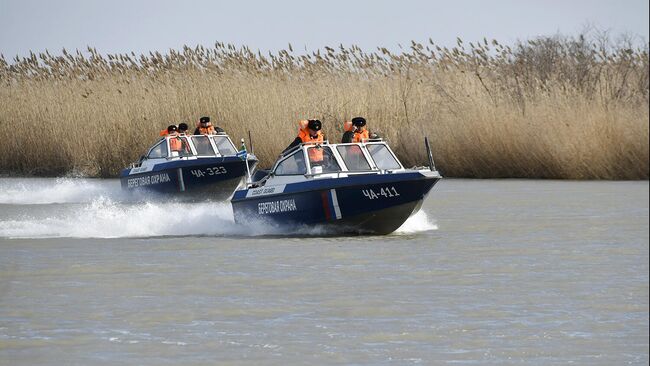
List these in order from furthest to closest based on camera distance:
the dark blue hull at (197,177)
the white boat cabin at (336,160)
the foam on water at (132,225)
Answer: the dark blue hull at (197,177), the foam on water at (132,225), the white boat cabin at (336,160)

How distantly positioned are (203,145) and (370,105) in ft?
17.5

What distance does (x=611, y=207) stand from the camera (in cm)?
2223

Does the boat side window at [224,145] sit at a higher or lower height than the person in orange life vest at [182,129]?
lower

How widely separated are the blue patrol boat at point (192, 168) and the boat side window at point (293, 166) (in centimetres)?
683

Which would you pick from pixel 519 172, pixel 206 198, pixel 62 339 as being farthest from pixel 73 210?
pixel 62 339

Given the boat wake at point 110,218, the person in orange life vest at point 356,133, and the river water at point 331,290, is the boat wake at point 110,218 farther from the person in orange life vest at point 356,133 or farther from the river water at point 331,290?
the person in orange life vest at point 356,133

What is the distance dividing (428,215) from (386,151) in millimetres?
2977

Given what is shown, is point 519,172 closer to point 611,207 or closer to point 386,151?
point 611,207

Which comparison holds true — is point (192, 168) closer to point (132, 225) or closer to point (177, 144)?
point (177, 144)

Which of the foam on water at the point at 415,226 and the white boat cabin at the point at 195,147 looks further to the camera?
the white boat cabin at the point at 195,147

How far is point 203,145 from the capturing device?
94.7 ft

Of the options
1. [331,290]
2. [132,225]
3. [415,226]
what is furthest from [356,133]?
[331,290]

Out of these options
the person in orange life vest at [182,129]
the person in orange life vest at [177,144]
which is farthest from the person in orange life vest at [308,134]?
the person in orange life vest at [177,144]

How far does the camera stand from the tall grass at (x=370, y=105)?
28.2m
